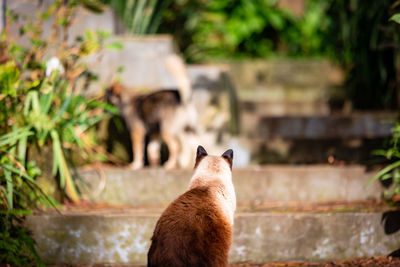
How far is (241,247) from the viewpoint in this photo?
311cm

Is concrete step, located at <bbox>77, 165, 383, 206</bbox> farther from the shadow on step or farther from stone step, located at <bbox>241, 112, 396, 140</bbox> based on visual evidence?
stone step, located at <bbox>241, 112, 396, 140</bbox>

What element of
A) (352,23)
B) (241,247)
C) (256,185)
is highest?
(352,23)

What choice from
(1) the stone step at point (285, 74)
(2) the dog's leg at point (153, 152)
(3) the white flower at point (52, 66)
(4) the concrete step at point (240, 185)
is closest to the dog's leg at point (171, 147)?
(2) the dog's leg at point (153, 152)

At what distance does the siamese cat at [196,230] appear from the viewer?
7.01 ft

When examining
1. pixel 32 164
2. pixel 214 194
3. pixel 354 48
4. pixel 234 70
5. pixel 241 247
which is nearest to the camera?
pixel 214 194

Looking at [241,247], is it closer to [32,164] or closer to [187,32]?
[32,164]

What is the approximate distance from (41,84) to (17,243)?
51.8 inches

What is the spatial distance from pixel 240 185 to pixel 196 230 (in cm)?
180

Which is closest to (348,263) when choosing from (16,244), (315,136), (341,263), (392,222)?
(341,263)

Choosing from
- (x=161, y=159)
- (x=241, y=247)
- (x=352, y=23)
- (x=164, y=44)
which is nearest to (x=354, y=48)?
(x=352, y=23)

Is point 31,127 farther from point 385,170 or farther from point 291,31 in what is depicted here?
point 291,31

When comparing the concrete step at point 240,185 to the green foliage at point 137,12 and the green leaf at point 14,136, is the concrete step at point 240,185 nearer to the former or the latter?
the green leaf at point 14,136

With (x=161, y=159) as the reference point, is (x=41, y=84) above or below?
above

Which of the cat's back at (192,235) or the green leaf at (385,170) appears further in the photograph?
the green leaf at (385,170)
